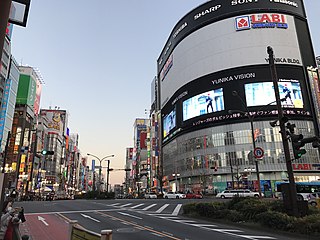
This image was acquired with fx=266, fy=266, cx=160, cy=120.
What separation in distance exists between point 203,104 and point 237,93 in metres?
12.5

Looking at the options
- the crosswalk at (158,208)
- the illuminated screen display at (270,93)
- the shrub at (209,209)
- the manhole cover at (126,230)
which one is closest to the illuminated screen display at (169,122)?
the illuminated screen display at (270,93)

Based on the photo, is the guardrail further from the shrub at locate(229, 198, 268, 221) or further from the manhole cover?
the shrub at locate(229, 198, 268, 221)

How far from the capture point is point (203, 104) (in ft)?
266

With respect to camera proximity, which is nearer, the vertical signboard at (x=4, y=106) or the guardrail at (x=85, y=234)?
the guardrail at (x=85, y=234)

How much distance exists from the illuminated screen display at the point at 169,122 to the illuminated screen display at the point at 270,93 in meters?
29.8

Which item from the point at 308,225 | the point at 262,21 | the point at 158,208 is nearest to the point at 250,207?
the point at 308,225

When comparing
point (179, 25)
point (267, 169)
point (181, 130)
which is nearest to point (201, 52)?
point (179, 25)

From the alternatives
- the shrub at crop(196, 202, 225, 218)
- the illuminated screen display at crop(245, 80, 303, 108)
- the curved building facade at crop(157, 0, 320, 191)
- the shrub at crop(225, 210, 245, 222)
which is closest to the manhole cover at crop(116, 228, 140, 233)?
the shrub at crop(225, 210, 245, 222)

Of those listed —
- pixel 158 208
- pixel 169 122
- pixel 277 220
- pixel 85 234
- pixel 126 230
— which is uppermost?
pixel 169 122

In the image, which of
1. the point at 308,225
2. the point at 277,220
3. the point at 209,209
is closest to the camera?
the point at 308,225

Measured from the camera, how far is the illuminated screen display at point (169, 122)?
9625cm

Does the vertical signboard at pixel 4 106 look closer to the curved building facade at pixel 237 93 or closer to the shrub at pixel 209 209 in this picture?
the curved building facade at pixel 237 93

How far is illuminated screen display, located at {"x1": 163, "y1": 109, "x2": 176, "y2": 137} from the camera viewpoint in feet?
316

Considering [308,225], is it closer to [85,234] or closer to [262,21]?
[85,234]
